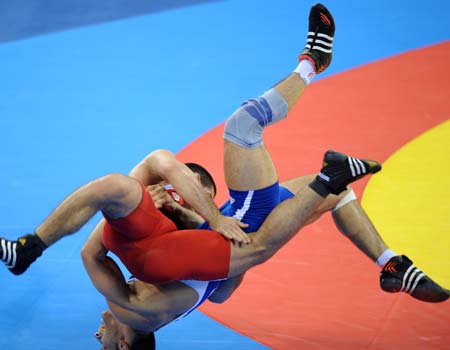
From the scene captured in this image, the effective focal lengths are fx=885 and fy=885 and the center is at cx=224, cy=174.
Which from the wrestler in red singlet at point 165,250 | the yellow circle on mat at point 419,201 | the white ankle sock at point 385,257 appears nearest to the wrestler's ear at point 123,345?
the wrestler in red singlet at point 165,250

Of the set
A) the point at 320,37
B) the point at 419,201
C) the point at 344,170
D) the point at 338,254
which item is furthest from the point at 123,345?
the point at 419,201

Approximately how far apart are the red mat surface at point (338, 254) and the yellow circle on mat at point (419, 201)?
15 cm

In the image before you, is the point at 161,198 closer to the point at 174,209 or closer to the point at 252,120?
the point at 174,209

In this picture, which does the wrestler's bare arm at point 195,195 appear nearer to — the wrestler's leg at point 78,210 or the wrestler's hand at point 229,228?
the wrestler's hand at point 229,228

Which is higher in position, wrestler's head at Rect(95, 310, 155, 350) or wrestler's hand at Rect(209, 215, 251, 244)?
Result: wrestler's hand at Rect(209, 215, 251, 244)

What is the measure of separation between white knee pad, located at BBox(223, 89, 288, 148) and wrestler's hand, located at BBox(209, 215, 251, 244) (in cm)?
46

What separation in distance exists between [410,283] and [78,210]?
2063mm

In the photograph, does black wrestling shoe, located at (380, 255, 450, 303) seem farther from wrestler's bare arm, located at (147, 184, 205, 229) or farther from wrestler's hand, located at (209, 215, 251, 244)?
wrestler's bare arm, located at (147, 184, 205, 229)

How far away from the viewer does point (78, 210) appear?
482 cm

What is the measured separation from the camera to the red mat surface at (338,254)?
229 inches

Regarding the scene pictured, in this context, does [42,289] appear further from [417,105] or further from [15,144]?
[417,105]

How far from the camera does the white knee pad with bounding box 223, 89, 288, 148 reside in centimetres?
526

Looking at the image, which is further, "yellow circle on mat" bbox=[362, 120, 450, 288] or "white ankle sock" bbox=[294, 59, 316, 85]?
"yellow circle on mat" bbox=[362, 120, 450, 288]

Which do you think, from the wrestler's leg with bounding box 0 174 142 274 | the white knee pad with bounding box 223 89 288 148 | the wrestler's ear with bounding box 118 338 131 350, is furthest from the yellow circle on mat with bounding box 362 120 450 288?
the wrestler's leg with bounding box 0 174 142 274
